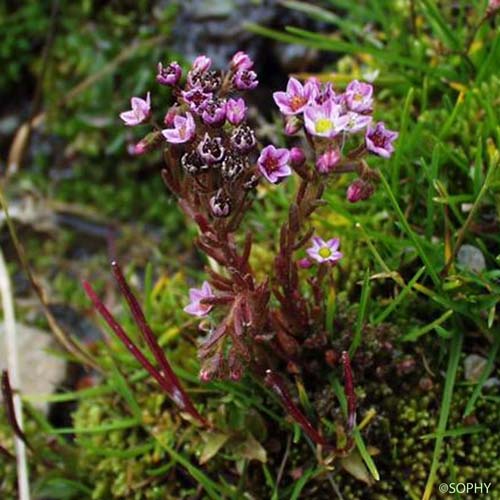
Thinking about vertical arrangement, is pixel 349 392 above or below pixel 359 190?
below

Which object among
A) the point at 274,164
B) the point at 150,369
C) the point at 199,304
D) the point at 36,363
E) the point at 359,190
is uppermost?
the point at 274,164

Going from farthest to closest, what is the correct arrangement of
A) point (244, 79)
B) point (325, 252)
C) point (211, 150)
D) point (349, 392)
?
point (325, 252)
point (349, 392)
point (244, 79)
point (211, 150)

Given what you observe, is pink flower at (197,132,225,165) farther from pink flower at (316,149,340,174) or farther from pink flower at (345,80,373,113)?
pink flower at (345,80,373,113)

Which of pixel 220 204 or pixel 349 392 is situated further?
pixel 349 392

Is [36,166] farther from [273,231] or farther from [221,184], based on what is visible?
[221,184]

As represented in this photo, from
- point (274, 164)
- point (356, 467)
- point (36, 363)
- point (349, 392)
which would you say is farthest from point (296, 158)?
point (36, 363)

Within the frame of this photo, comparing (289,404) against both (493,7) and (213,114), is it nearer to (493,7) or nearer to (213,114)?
(213,114)

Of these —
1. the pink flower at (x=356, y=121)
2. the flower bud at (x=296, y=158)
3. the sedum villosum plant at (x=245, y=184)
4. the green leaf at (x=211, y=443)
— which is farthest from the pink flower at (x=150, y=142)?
the green leaf at (x=211, y=443)
